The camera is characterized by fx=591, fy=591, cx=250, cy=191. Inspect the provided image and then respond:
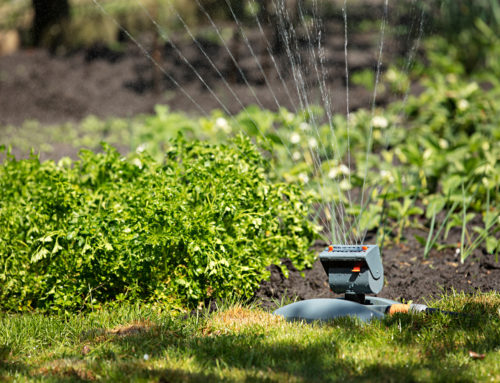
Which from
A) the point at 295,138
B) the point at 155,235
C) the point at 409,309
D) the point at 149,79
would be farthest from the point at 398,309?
the point at 149,79

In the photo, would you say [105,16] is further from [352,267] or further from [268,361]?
[268,361]

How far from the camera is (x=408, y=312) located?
114 inches

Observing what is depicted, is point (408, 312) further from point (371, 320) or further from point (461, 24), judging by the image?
point (461, 24)

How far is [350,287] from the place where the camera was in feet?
9.57

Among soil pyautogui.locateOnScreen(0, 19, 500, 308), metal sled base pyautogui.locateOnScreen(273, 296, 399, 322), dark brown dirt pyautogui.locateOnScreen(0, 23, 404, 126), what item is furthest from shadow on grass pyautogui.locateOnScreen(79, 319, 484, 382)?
dark brown dirt pyautogui.locateOnScreen(0, 23, 404, 126)

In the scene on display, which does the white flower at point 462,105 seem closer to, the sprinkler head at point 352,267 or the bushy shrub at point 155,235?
the bushy shrub at point 155,235

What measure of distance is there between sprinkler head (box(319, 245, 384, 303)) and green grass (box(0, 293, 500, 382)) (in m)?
0.18

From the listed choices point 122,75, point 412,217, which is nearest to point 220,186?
point 412,217

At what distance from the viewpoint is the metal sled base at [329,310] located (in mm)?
2887

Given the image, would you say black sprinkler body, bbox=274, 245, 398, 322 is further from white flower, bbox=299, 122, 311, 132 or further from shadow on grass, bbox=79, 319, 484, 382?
white flower, bbox=299, 122, 311, 132

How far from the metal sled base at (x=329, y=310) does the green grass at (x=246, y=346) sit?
0.06 m

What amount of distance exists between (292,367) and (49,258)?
1653 mm

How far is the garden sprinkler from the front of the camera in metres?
2.86

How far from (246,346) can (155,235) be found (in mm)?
786
